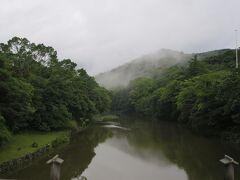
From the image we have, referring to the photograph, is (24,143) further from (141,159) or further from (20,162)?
(141,159)

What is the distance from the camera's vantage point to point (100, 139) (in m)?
43.9

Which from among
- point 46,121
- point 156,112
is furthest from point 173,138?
point 156,112

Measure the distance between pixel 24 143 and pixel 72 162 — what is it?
5.75 m

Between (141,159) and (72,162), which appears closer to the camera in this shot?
(72,162)

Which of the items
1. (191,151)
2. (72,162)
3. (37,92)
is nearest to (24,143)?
(72,162)

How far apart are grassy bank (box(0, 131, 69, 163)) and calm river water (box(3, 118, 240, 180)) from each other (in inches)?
65.7

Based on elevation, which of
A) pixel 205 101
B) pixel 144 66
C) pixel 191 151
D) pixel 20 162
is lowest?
pixel 191 151

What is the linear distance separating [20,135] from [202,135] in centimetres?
2325

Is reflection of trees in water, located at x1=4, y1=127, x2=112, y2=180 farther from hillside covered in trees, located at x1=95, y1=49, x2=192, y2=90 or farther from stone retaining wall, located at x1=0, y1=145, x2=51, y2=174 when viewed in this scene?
hillside covered in trees, located at x1=95, y1=49, x2=192, y2=90

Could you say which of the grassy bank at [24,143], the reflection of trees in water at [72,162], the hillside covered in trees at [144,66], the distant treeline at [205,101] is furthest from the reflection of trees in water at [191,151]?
the hillside covered in trees at [144,66]

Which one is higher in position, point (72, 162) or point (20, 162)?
point (20, 162)

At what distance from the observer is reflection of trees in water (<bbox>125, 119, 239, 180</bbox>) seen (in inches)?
945

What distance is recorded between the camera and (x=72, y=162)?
27984mm

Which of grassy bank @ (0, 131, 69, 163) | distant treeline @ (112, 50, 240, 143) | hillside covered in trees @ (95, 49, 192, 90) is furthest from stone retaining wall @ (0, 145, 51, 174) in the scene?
hillside covered in trees @ (95, 49, 192, 90)
